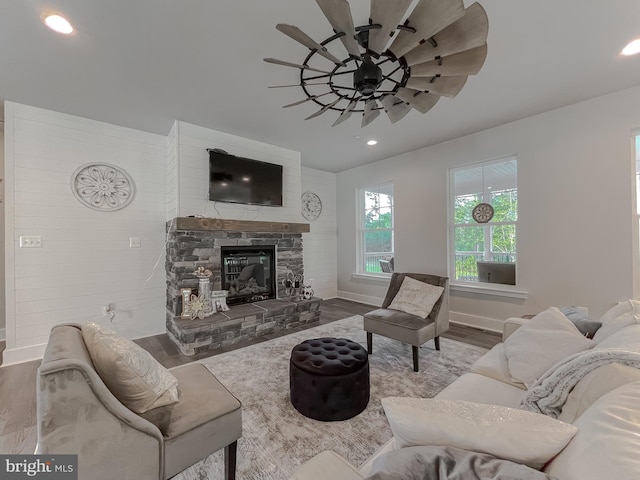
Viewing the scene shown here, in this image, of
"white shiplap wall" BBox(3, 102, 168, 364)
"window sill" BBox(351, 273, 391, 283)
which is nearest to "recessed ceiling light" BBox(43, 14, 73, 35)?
"white shiplap wall" BBox(3, 102, 168, 364)

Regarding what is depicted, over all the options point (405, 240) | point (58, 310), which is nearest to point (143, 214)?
point (58, 310)

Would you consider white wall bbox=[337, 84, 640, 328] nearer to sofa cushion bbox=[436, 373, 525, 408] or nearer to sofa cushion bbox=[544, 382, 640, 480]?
sofa cushion bbox=[436, 373, 525, 408]

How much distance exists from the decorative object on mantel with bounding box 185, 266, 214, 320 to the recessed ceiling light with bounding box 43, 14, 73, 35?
2471 millimetres

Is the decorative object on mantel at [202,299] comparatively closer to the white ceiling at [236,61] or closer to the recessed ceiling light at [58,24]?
the white ceiling at [236,61]

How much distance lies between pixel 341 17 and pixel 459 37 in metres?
0.61

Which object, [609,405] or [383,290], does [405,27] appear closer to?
[609,405]

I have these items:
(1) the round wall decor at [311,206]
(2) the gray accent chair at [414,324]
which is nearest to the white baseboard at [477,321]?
(2) the gray accent chair at [414,324]

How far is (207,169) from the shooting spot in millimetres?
3672

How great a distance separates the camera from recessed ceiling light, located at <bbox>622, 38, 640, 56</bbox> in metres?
2.11

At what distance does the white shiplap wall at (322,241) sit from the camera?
561cm

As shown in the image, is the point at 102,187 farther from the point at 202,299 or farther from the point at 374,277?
the point at 374,277

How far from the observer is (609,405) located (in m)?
0.77

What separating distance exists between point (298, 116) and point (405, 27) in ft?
6.89

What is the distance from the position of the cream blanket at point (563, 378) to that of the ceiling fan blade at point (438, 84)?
1.58 m
